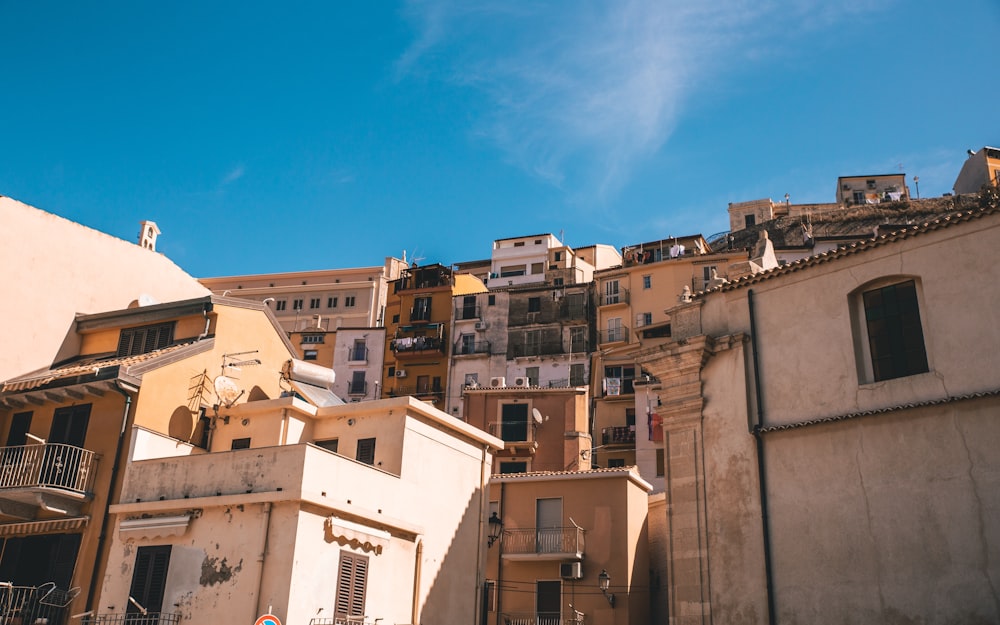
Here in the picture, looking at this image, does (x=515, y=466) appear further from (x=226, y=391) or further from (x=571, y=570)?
(x=226, y=391)

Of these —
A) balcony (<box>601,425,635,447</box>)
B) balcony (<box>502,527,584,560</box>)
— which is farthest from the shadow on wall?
balcony (<box>601,425,635,447</box>)

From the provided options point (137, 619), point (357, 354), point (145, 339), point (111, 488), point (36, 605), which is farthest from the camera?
point (357, 354)

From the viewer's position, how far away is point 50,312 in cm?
2891

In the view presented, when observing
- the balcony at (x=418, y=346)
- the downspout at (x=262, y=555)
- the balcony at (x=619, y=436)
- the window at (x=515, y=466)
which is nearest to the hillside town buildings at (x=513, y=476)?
the downspout at (x=262, y=555)

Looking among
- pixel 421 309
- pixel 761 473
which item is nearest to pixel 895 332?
pixel 761 473

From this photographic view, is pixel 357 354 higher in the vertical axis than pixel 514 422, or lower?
higher

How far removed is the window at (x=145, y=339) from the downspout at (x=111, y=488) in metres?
4.38

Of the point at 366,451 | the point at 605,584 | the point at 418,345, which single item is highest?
the point at 418,345

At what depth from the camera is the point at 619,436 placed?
168 feet

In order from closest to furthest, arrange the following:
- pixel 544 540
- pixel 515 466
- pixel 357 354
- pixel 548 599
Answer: pixel 548 599
pixel 544 540
pixel 515 466
pixel 357 354

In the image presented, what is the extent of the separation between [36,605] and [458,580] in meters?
10.4

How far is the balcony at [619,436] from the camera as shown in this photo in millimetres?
50500

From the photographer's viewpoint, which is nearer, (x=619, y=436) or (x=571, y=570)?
(x=571, y=570)

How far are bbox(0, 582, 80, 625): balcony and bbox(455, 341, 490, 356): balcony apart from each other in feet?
130
